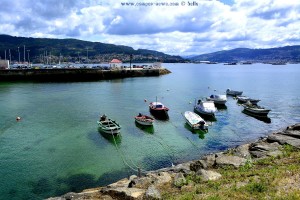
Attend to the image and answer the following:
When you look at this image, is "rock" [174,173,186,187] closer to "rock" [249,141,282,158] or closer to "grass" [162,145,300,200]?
"grass" [162,145,300,200]

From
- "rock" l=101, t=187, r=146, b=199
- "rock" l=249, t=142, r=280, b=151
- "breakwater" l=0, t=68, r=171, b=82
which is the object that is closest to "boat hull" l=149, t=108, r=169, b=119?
"rock" l=249, t=142, r=280, b=151

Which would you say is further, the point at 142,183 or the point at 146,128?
the point at 146,128

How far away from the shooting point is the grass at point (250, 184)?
48.6 ft

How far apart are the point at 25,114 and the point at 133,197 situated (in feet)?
142

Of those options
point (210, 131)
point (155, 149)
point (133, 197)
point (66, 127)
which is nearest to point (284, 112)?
point (210, 131)

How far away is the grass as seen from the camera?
14.8 metres

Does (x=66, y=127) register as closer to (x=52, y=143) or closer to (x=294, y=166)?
(x=52, y=143)

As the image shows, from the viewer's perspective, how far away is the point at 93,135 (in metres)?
40.5

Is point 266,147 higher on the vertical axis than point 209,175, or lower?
lower

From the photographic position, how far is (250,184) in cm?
1599

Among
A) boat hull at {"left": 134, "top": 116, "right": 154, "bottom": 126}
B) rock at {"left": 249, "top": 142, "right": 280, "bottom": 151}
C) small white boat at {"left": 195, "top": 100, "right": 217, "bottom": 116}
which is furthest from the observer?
small white boat at {"left": 195, "top": 100, "right": 217, "bottom": 116}

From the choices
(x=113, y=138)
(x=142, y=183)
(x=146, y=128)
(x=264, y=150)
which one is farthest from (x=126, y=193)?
A: (x=146, y=128)

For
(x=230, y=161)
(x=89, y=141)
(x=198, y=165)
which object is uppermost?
(x=230, y=161)

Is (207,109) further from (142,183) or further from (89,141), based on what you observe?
(142,183)
